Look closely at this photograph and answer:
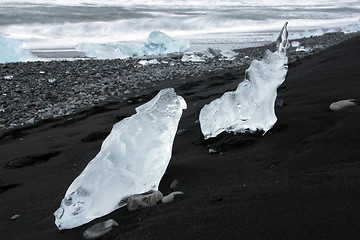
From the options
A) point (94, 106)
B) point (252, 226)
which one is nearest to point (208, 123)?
point (252, 226)

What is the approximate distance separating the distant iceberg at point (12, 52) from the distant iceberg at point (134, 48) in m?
2.49

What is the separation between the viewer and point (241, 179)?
198cm

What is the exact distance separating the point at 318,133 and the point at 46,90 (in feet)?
19.9

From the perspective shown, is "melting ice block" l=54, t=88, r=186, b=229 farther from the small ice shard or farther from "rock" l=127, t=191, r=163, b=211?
the small ice shard

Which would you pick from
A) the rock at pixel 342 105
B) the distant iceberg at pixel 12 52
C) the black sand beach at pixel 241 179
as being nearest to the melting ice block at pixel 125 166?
the black sand beach at pixel 241 179

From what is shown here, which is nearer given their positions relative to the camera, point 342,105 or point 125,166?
point 125,166

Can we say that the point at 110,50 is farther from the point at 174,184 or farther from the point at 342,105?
the point at 174,184

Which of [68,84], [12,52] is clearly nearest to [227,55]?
[68,84]

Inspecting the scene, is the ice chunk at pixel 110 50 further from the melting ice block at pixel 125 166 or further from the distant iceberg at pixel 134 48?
the melting ice block at pixel 125 166

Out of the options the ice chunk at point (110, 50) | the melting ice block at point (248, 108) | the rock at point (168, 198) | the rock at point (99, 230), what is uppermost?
the melting ice block at point (248, 108)

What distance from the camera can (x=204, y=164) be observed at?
7.81 ft

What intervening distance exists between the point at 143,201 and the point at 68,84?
21.1 feet

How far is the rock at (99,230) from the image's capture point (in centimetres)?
166

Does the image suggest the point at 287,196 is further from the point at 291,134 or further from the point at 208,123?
the point at 208,123
